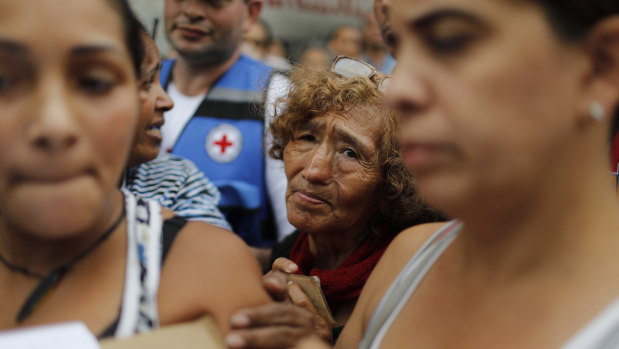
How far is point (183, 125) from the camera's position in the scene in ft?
8.50

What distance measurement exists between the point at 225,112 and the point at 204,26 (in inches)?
14.2

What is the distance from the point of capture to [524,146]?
3.01 ft

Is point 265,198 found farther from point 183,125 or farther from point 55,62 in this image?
point 55,62

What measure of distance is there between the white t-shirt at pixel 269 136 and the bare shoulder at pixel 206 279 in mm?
1187

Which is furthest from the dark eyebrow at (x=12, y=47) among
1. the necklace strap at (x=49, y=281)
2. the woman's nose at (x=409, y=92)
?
the woman's nose at (x=409, y=92)

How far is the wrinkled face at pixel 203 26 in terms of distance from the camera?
2.59m

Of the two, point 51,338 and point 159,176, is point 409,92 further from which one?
point 159,176

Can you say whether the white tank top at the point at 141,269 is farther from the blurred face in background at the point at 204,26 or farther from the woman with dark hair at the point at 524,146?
the blurred face in background at the point at 204,26

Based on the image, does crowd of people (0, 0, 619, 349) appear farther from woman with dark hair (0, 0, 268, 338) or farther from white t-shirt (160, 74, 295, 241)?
white t-shirt (160, 74, 295, 241)

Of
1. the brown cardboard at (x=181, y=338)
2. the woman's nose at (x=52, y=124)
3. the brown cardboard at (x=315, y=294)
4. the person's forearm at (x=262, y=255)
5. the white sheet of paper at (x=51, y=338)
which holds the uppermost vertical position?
the woman's nose at (x=52, y=124)

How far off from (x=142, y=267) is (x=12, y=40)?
426 millimetres

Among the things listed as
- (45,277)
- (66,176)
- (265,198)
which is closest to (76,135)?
(66,176)

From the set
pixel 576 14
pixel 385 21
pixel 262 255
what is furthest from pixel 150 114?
pixel 576 14

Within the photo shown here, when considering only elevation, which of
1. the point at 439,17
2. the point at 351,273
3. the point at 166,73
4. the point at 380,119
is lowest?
the point at 351,273
